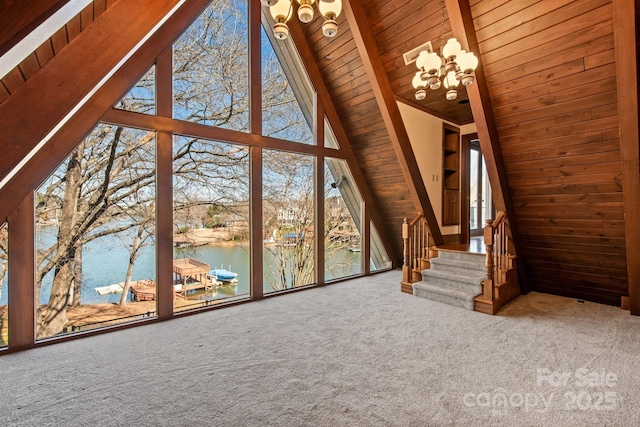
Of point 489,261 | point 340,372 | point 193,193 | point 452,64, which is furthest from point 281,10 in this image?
point 489,261

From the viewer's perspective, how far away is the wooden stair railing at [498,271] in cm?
350

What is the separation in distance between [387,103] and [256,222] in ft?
8.13

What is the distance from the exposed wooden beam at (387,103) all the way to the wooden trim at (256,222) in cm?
185

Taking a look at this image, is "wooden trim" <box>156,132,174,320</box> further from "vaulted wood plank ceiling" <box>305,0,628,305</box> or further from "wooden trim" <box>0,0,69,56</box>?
"vaulted wood plank ceiling" <box>305,0,628,305</box>

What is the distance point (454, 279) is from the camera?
4004mm

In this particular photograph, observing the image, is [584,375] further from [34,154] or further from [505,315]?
[34,154]

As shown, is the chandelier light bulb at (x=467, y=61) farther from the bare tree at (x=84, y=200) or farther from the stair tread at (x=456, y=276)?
the bare tree at (x=84, y=200)

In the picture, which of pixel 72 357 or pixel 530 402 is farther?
pixel 72 357

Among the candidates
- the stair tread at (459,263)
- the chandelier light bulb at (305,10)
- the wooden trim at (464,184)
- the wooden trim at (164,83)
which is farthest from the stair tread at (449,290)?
the wooden trim at (164,83)

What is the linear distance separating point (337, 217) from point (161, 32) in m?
3.51

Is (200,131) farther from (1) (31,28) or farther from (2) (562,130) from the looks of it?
(2) (562,130)

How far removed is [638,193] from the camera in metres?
2.79

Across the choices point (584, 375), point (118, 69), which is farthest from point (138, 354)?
point (584, 375)

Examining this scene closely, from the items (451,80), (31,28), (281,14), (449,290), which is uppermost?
(281,14)
